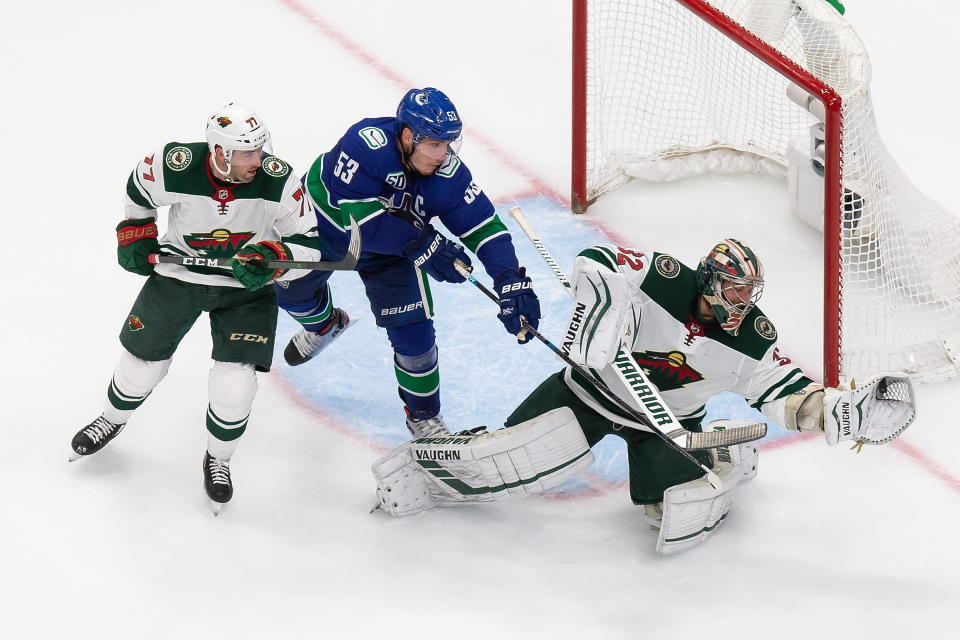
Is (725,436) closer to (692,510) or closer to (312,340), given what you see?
(692,510)

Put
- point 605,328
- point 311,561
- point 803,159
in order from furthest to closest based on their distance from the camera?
point 803,159
point 311,561
point 605,328

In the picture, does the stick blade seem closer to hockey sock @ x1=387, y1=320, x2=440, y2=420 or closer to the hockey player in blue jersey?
the hockey player in blue jersey

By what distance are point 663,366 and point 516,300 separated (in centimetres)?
49

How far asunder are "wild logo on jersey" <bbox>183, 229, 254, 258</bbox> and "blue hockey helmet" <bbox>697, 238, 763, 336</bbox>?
134cm

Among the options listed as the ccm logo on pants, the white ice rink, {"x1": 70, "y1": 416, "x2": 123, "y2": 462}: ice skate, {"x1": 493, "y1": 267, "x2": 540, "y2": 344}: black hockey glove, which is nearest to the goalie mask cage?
the white ice rink

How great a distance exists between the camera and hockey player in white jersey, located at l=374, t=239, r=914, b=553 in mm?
4203

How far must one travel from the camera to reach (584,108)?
6.14 metres

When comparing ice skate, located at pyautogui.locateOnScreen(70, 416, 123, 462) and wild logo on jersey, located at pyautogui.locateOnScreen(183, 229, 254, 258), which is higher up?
wild logo on jersey, located at pyautogui.locateOnScreen(183, 229, 254, 258)

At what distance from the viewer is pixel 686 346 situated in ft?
14.3

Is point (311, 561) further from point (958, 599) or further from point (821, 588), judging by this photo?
point (958, 599)

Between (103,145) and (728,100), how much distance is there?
2672 millimetres

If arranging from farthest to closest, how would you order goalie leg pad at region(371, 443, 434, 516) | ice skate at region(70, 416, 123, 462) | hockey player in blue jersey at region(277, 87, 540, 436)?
ice skate at region(70, 416, 123, 462)
goalie leg pad at region(371, 443, 434, 516)
hockey player in blue jersey at region(277, 87, 540, 436)

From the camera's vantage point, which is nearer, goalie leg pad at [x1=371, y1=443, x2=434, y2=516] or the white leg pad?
the white leg pad

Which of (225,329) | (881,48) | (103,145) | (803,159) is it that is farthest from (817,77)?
(103,145)
